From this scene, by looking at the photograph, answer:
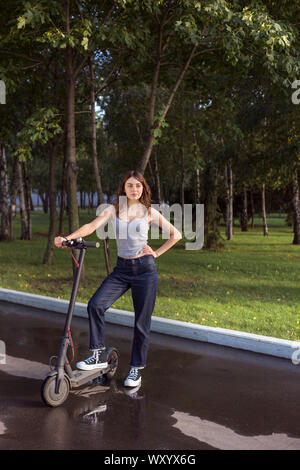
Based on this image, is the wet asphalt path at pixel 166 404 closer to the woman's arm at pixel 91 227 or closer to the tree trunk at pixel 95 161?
the woman's arm at pixel 91 227

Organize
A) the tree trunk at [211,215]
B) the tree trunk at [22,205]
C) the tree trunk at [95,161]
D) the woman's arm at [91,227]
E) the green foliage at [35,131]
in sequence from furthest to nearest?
1. the tree trunk at [22,205]
2. the tree trunk at [211,215]
3. the tree trunk at [95,161]
4. the green foliage at [35,131]
5. the woman's arm at [91,227]

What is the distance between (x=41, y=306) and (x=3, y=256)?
961 cm

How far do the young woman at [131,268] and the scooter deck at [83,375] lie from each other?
0.16 ft

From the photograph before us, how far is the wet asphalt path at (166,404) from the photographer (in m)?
3.84

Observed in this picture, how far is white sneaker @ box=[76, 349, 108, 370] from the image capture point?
4883mm

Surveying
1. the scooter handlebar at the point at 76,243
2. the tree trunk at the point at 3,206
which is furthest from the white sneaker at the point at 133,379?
the tree trunk at the point at 3,206

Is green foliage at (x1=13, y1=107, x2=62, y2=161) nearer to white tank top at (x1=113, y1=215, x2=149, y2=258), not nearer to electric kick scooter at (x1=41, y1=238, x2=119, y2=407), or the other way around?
white tank top at (x1=113, y1=215, x2=149, y2=258)

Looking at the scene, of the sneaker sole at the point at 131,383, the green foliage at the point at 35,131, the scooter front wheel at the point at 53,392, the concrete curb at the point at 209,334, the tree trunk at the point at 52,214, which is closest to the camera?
the scooter front wheel at the point at 53,392

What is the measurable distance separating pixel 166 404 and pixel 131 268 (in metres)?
1.28

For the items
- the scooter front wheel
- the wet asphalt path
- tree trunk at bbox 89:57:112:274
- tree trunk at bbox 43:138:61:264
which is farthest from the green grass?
the scooter front wheel

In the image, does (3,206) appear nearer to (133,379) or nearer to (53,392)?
Result: (133,379)

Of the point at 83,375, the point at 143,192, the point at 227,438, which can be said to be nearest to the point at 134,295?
the point at 83,375

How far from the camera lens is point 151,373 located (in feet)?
17.9
